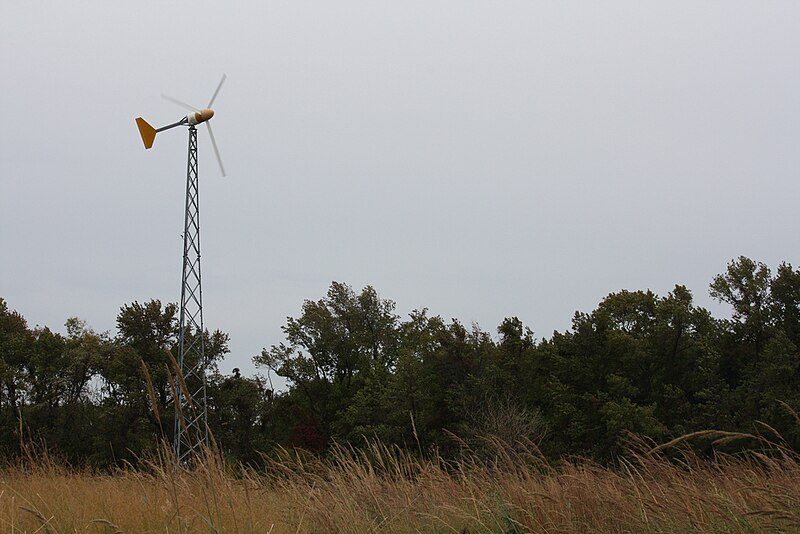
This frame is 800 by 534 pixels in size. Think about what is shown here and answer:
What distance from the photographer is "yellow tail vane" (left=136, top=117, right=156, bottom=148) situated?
2333 cm

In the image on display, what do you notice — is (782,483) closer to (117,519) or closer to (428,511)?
(428,511)

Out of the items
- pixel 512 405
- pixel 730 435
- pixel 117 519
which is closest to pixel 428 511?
pixel 117 519

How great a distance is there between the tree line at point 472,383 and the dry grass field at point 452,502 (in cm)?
2730

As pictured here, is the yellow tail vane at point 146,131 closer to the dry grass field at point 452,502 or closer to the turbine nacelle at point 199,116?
the turbine nacelle at point 199,116

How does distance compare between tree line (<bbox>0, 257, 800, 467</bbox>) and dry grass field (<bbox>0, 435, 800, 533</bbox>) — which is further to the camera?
tree line (<bbox>0, 257, 800, 467</bbox>)

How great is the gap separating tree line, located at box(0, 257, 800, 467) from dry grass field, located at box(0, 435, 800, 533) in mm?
27298

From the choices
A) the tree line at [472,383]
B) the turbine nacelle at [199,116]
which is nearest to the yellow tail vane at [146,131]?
the turbine nacelle at [199,116]

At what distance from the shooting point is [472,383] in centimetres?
4259

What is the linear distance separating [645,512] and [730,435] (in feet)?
7.00

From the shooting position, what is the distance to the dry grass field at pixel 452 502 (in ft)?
16.0

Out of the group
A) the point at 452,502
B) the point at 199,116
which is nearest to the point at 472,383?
the point at 199,116

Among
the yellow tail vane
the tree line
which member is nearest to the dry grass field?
the yellow tail vane

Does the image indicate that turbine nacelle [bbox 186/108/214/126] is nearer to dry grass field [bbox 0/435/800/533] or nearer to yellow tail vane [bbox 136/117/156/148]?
yellow tail vane [bbox 136/117/156/148]

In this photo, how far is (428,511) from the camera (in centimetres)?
622
